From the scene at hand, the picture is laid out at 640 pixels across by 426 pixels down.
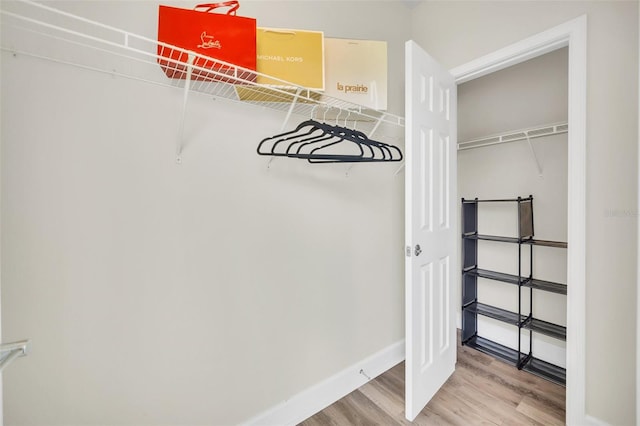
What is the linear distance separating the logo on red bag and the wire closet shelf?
0.17 ft

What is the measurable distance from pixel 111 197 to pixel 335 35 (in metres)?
1.50

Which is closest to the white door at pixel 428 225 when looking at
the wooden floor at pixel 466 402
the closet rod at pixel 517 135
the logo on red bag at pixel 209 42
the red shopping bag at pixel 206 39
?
the wooden floor at pixel 466 402

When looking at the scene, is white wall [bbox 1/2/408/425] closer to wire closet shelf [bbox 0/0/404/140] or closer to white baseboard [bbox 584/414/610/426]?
wire closet shelf [bbox 0/0/404/140]

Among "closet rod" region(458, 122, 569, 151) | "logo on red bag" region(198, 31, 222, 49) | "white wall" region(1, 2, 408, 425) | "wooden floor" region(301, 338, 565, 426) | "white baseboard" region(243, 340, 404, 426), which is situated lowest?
"wooden floor" region(301, 338, 565, 426)

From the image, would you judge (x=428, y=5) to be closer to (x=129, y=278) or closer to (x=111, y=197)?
(x=111, y=197)

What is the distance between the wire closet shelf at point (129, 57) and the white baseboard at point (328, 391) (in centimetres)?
158

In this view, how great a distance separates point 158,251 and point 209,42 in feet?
2.81

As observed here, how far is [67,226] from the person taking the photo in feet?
3.29

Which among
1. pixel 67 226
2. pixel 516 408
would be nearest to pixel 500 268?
pixel 516 408

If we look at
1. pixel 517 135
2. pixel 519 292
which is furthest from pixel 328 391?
pixel 517 135

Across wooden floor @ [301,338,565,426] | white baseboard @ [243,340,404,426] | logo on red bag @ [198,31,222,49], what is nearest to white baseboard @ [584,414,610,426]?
wooden floor @ [301,338,565,426]

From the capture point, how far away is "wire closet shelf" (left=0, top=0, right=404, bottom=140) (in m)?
0.91

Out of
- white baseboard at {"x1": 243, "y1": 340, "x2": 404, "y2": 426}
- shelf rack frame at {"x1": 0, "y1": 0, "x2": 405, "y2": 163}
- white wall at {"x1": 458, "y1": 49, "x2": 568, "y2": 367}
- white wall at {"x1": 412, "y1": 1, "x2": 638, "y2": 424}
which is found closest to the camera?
shelf rack frame at {"x1": 0, "y1": 0, "x2": 405, "y2": 163}

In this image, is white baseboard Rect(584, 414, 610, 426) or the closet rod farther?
the closet rod
